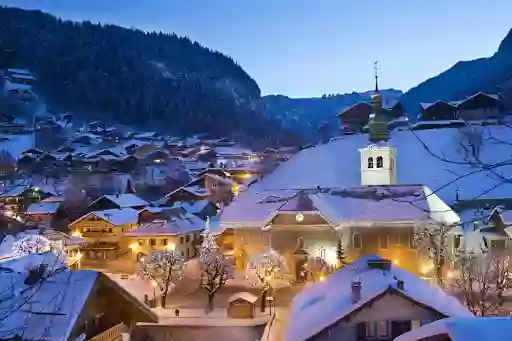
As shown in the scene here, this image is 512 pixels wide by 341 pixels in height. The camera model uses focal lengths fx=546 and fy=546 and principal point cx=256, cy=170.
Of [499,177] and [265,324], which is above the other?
[499,177]

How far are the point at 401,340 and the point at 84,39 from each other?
142423mm

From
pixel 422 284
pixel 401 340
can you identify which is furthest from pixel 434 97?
pixel 401 340

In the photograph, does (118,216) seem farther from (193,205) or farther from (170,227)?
(193,205)

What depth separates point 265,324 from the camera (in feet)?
60.4

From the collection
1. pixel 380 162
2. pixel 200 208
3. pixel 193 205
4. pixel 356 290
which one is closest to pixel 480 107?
pixel 380 162

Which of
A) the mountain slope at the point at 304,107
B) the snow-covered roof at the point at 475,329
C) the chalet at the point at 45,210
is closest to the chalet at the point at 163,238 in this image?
the chalet at the point at 45,210

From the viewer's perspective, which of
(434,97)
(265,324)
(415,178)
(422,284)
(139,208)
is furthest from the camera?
(434,97)

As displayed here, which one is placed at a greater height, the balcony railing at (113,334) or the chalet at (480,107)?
the chalet at (480,107)

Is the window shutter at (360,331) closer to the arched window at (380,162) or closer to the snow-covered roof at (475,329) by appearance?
the snow-covered roof at (475,329)

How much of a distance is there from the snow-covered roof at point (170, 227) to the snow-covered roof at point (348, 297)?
66.1 feet

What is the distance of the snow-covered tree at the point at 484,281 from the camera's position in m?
16.2

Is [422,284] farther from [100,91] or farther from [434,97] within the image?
[100,91]

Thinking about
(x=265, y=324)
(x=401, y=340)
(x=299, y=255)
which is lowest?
(x=265, y=324)

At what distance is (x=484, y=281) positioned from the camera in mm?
15516
